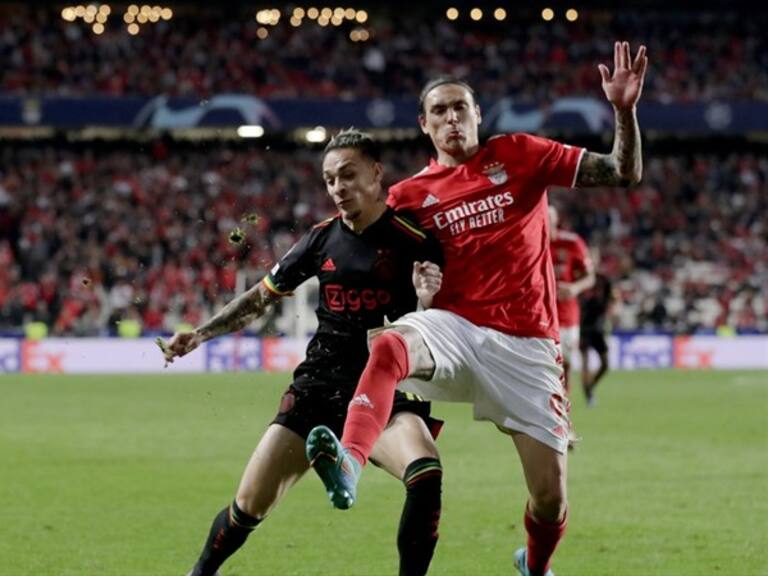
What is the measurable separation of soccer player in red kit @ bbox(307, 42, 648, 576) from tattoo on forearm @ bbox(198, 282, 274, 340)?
0.70 meters

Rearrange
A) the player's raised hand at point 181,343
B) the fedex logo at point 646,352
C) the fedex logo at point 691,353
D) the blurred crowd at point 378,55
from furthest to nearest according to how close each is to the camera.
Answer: the blurred crowd at point 378,55 < the fedex logo at point 691,353 < the fedex logo at point 646,352 < the player's raised hand at point 181,343

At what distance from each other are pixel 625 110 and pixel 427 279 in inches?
39.6

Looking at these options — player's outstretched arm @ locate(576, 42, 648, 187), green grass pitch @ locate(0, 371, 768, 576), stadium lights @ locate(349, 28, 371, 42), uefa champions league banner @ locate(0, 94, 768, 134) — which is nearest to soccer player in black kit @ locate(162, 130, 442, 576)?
player's outstretched arm @ locate(576, 42, 648, 187)

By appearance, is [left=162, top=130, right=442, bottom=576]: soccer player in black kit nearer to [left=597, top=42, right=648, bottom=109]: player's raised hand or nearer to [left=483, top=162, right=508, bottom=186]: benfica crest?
[left=483, top=162, right=508, bottom=186]: benfica crest

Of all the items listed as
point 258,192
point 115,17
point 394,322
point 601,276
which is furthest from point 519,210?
Answer: point 115,17

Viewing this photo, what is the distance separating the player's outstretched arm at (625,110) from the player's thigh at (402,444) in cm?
124

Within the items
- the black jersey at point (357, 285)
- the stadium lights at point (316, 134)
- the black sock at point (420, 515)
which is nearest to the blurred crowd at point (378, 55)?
the stadium lights at point (316, 134)

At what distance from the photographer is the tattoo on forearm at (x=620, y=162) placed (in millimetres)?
5332

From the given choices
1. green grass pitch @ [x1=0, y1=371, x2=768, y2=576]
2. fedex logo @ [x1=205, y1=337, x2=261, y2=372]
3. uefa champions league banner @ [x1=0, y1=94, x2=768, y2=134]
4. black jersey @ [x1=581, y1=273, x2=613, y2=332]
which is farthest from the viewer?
uefa champions league banner @ [x1=0, y1=94, x2=768, y2=134]

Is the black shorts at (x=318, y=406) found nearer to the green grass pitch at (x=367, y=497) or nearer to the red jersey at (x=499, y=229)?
the red jersey at (x=499, y=229)

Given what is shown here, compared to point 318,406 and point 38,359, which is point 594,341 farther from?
point 318,406

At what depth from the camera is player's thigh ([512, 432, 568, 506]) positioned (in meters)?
5.56

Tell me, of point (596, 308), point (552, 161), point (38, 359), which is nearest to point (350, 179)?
point (552, 161)

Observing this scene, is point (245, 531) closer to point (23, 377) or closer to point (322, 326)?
point (322, 326)
